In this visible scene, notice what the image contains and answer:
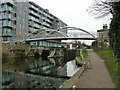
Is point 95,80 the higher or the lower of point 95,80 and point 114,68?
the lower

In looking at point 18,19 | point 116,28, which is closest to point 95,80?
point 116,28

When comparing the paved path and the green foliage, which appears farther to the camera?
the green foliage

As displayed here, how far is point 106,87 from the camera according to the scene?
5441mm

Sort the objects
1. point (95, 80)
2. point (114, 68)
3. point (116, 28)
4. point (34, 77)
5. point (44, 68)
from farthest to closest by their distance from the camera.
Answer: point (44, 68)
point (34, 77)
point (116, 28)
point (114, 68)
point (95, 80)

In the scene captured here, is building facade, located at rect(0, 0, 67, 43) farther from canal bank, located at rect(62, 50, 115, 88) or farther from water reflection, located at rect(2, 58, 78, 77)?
canal bank, located at rect(62, 50, 115, 88)

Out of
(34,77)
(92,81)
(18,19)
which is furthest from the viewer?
(18,19)

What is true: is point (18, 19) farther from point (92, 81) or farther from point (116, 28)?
point (92, 81)

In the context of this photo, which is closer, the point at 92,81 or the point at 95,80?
the point at 92,81

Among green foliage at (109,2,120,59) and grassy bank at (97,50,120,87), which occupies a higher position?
green foliage at (109,2,120,59)

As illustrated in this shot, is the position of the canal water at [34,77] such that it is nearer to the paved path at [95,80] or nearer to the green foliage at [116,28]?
the paved path at [95,80]

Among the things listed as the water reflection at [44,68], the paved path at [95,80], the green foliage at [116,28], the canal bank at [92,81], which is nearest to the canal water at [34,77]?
the water reflection at [44,68]

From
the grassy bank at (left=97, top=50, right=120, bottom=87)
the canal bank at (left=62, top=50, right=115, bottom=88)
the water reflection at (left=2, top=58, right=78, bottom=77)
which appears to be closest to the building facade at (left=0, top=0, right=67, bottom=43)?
the water reflection at (left=2, top=58, right=78, bottom=77)

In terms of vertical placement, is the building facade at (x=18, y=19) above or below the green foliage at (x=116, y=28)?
above

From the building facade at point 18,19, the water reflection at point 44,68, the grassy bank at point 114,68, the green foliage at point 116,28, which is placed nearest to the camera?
the grassy bank at point 114,68
